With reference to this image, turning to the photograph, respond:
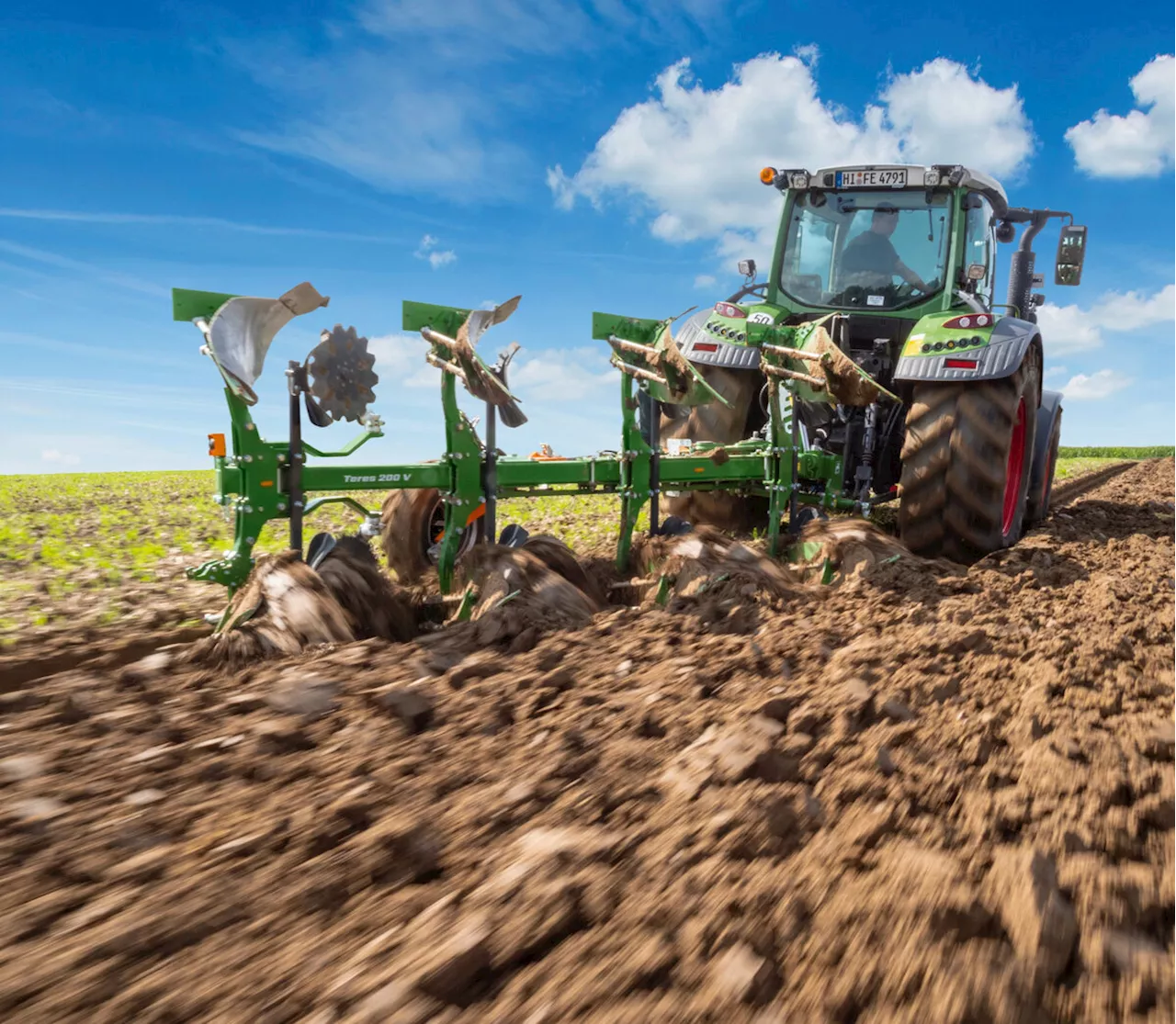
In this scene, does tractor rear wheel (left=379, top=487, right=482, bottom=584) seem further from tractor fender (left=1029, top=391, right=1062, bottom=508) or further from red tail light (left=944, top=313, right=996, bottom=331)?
tractor fender (left=1029, top=391, right=1062, bottom=508)

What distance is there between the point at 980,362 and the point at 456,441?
315 cm

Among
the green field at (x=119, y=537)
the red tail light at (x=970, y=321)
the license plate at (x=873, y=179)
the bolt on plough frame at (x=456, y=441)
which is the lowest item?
the green field at (x=119, y=537)

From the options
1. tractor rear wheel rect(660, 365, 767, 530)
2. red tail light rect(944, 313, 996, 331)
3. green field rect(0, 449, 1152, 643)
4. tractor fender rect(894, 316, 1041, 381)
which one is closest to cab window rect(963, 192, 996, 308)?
red tail light rect(944, 313, 996, 331)

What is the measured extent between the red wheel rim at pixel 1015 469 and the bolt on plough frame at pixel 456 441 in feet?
5.68

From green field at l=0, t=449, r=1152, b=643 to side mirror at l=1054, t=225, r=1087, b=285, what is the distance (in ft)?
13.6

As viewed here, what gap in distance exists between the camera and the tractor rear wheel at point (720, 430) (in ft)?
20.3

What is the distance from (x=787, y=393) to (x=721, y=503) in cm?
104

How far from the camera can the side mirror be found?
7.27 m

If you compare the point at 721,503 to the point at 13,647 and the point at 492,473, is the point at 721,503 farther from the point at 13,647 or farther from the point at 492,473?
the point at 13,647

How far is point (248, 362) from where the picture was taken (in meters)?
3.46

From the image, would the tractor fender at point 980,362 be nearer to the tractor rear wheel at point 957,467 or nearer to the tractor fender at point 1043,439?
the tractor rear wheel at point 957,467

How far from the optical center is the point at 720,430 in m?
6.27

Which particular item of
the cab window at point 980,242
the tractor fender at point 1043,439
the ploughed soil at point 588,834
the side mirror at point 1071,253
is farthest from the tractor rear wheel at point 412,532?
the side mirror at point 1071,253

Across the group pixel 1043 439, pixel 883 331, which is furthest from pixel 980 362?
pixel 1043 439
